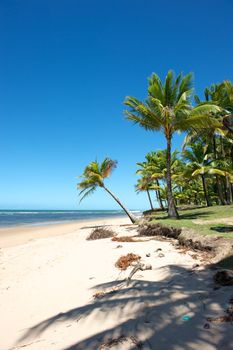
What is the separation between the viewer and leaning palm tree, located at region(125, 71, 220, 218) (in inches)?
523

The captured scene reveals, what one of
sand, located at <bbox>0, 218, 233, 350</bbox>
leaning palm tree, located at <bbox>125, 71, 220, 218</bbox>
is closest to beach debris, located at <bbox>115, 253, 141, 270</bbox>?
sand, located at <bbox>0, 218, 233, 350</bbox>

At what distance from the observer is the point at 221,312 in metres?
3.09

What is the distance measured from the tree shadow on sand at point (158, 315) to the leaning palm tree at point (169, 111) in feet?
32.1

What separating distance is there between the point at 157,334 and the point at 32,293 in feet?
10.9

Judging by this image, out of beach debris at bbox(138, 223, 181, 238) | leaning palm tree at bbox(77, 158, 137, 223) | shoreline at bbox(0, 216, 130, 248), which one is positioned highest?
leaning palm tree at bbox(77, 158, 137, 223)

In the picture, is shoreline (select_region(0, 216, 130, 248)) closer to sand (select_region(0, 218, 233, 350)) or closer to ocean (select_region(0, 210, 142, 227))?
ocean (select_region(0, 210, 142, 227))

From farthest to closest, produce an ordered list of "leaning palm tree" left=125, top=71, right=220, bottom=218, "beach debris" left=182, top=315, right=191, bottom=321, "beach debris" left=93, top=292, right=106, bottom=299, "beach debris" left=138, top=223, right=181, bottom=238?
"leaning palm tree" left=125, top=71, right=220, bottom=218 → "beach debris" left=138, top=223, right=181, bottom=238 → "beach debris" left=93, top=292, right=106, bottom=299 → "beach debris" left=182, top=315, right=191, bottom=321

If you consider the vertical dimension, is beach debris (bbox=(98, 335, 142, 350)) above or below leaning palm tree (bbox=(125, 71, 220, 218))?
below

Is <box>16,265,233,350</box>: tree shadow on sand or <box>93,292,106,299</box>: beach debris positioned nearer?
<box>16,265,233,350</box>: tree shadow on sand

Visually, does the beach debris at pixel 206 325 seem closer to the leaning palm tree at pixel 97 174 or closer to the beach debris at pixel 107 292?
the beach debris at pixel 107 292

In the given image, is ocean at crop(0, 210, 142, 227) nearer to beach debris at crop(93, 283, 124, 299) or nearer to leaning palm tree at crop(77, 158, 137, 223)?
leaning palm tree at crop(77, 158, 137, 223)

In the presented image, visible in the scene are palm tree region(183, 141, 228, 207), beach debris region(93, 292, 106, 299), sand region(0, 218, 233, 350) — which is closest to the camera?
sand region(0, 218, 233, 350)

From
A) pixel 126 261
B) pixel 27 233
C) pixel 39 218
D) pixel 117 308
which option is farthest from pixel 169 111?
pixel 39 218

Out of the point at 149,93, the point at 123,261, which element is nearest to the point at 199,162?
the point at 149,93
